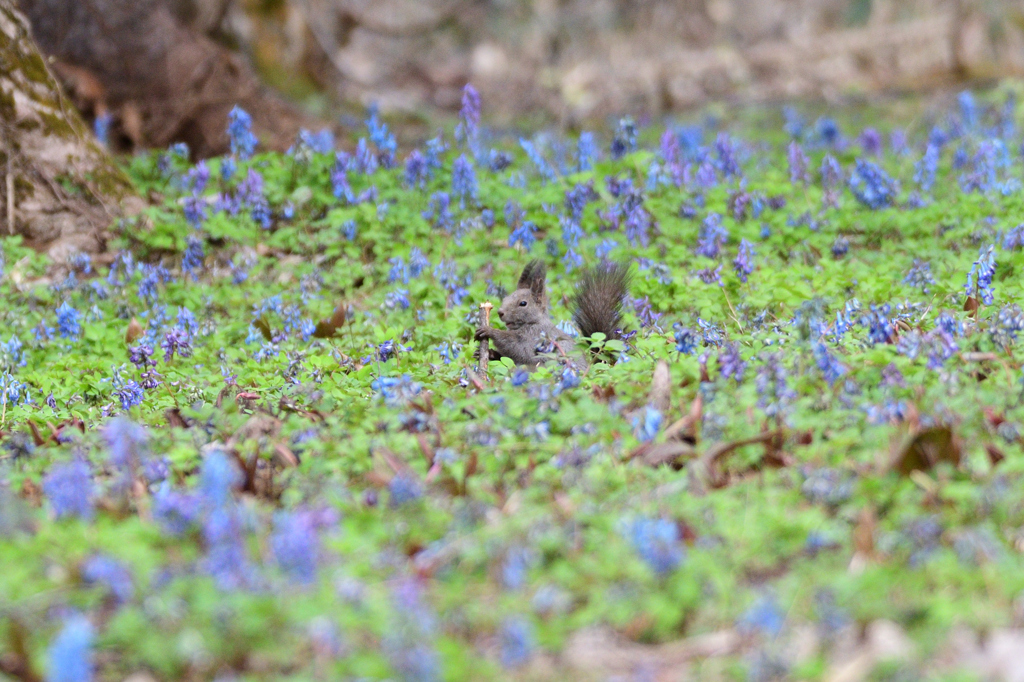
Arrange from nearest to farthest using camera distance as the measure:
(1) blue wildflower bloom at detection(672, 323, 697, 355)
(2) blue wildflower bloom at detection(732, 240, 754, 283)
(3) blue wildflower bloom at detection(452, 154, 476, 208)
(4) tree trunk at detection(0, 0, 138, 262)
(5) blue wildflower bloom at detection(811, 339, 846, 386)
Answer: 1. (5) blue wildflower bloom at detection(811, 339, 846, 386)
2. (1) blue wildflower bloom at detection(672, 323, 697, 355)
3. (2) blue wildflower bloom at detection(732, 240, 754, 283)
4. (4) tree trunk at detection(0, 0, 138, 262)
5. (3) blue wildflower bloom at detection(452, 154, 476, 208)

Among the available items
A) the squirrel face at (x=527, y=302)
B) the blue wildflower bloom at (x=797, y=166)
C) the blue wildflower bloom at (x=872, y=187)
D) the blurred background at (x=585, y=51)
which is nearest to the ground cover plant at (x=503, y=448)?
the blue wildflower bloom at (x=872, y=187)

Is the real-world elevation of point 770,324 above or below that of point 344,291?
below

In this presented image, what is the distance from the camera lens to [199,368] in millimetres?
5219

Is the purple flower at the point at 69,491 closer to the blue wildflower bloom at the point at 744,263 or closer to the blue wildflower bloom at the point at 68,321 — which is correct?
the blue wildflower bloom at the point at 68,321

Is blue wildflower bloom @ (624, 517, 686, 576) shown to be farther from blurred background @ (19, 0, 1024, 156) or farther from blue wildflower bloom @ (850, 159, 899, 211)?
blurred background @ (19, 0, 1024, 156)

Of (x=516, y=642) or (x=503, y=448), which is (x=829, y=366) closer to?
(x=503, y=448)

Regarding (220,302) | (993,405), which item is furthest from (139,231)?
(993,405)

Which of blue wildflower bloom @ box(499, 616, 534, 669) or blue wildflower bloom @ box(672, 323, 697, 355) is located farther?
blue wildflower bloom @ box(672, 323, 697, 355)

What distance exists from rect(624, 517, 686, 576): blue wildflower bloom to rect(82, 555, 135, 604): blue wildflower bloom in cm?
127

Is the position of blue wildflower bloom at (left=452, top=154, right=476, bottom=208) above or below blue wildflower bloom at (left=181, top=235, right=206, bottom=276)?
above

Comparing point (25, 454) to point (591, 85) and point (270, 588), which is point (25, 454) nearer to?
Result: point (270, 588)

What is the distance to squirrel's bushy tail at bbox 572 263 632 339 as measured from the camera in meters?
5.00

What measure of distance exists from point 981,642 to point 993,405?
3.98 feet

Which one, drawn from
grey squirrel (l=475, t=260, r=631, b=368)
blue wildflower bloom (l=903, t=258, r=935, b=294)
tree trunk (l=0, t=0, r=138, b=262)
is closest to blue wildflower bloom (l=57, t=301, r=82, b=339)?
tree trunk (l=0, t=0, r=138, b=262)
